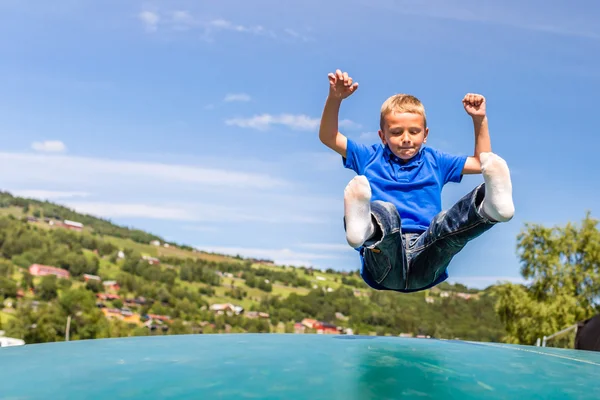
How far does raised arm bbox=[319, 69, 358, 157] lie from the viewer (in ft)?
14.2

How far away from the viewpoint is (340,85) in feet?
14.3

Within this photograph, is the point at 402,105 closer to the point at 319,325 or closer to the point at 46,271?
the point at 319,325

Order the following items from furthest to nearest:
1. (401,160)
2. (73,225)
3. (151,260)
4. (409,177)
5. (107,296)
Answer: (73,225)
(151,260)
(107,296)
(401,160)
(409,177)

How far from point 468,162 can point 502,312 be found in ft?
82.2

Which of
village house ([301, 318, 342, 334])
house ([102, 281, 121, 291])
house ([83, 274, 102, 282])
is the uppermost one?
house ([83, 274, 102, 282])

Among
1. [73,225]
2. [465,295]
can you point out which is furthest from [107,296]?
[465,295]

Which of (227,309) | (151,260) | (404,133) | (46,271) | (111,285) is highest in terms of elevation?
(151,260)

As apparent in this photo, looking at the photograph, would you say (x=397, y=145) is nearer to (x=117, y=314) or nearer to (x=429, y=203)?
(x=429, y=203)

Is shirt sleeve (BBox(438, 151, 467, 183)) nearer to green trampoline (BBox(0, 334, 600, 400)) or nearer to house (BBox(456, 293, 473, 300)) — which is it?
green trampoline (BBox(0, 334, 600, 400))

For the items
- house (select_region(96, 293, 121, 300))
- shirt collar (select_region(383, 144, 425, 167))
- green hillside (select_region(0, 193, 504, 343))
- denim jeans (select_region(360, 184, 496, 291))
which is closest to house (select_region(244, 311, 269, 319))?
green hillside (select_region(0, 193, 504, 343))

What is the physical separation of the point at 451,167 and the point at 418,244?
942 mm

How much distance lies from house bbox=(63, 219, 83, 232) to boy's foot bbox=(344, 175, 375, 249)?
17973cm

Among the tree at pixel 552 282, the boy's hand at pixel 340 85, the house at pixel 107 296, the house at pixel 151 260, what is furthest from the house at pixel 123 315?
the boy's hand at pixel 340 85

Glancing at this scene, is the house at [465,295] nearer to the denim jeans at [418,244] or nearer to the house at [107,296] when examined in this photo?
the house at [107,296]
